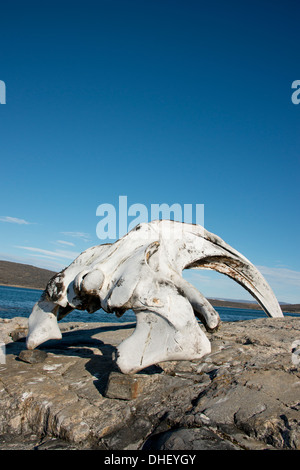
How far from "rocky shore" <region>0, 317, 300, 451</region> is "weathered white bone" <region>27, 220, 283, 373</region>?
0.32 m

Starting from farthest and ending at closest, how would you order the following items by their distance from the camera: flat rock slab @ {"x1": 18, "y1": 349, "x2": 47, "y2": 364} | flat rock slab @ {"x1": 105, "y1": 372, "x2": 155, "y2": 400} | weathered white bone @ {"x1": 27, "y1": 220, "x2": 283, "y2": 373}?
flat rock slab @ {"x1": 18, "y1": 349, "x2": 47, "y2": 364}
weathered white bone @ {"x1": 27, "y1": 220, "x2": 283, "y2": 373}
flat rock slab @ {"x1": 105, "y1": 372, "x2": 155, "y2": 400}

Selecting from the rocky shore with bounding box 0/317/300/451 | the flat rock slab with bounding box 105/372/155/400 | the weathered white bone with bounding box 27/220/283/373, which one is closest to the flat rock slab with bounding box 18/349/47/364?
the rocky shore with bounding box 0/317/300/451

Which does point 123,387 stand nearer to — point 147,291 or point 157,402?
point 157,402

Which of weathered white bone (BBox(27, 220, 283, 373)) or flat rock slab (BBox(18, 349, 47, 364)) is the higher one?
weathered white bone (BBox(27, 220, 283, 373))

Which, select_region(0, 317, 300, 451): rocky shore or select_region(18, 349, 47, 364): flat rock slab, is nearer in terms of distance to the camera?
select_region(0, 317, 300, 451): rocky shore

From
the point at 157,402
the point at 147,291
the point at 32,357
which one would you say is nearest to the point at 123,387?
the point at 157,402

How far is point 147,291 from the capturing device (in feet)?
13.4

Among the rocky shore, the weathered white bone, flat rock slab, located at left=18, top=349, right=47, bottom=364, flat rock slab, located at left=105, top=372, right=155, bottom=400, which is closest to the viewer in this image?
the rocky shore

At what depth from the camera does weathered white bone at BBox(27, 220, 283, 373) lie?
3.80m

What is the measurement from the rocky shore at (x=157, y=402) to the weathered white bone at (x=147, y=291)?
319mm

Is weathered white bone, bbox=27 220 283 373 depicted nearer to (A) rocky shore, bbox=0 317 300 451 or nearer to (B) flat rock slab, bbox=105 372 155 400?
(B) flat rock slab, bbox=105 372 155 400

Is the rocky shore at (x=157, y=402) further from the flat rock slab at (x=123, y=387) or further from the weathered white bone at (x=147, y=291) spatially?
the weathered white bone at (x=147, y=291)
